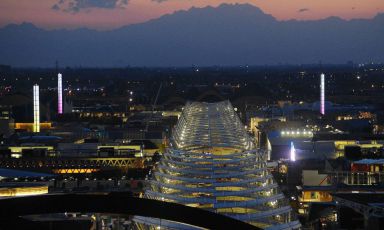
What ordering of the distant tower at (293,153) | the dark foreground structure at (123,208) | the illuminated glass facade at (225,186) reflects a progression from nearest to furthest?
1. the dark foreground structure at (123,208)
2. the illuminated glass facade at (225,186)
3. the distant tower at (293,153)

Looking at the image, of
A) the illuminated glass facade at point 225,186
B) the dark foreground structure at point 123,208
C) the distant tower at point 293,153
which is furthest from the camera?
the distant tower at point 293,153

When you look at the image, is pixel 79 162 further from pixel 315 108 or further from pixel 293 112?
pixel 315 108

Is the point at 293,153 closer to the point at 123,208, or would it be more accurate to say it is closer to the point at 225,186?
the point at 225,186

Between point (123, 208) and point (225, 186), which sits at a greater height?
point (123, 208)

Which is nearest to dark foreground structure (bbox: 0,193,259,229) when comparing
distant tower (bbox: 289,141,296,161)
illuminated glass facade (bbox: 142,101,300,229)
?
illuminated glass facade (bbox: 142,101,300,229)

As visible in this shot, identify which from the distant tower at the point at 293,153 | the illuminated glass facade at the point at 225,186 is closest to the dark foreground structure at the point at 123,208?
the illuminated glass facade at the point at 225,186

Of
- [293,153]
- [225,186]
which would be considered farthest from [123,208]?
[293,153]

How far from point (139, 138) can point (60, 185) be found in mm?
Answer: 13526

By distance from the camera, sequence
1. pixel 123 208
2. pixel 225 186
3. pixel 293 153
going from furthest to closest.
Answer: pixel 293 153, pixel 225 186, pixel 123 208

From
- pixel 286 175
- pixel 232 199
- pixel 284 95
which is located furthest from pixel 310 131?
pixel 284 95

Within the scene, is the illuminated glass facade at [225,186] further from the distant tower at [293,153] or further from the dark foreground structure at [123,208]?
the dark foreground structure at [123,208]

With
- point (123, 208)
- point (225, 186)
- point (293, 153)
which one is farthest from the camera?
point (293, 153)

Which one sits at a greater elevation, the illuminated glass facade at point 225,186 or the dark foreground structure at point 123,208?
the dark foreground structure at point 123,208

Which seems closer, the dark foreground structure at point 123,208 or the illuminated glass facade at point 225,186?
the dark foreground structure at point 123,208
